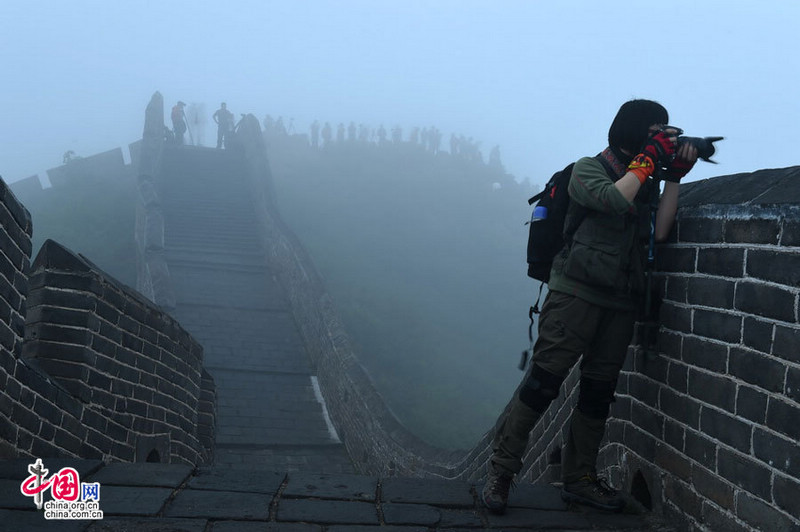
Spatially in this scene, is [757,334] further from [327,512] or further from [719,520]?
[327,512]

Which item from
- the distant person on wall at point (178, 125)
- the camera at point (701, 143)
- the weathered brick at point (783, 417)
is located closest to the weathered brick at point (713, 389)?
the weathered brick at point (783, 417)

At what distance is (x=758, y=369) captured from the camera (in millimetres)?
2758

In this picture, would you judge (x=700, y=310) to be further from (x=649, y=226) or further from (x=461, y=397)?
(x=461, y=397)

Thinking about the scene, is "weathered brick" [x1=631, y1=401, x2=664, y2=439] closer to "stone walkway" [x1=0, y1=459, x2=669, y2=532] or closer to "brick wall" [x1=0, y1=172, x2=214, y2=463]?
"stone walkway" [x1=0, y1=459, x2=669, y2=532]

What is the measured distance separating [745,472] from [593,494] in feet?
2.85

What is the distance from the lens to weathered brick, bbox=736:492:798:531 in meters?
2.53

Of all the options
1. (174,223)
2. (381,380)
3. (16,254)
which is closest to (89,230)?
(174,223)

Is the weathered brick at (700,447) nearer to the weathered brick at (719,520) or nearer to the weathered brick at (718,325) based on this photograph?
the weathered brick at (719,520)

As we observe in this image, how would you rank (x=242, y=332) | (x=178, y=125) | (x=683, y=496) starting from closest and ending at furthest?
(x=683, y=496), (x=242, y=332), (x=178, y=125)

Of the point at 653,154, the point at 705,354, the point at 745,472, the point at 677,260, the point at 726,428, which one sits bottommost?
the point at 745,472

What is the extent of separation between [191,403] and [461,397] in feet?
32.1

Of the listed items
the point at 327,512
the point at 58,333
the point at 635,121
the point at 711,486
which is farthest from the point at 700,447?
the point at 58,333

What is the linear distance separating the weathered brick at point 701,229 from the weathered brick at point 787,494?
976 mm

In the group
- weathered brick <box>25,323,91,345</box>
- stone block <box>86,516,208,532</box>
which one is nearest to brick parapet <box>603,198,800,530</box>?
stone block <box>86,516,208,532</box>
